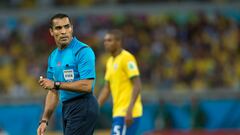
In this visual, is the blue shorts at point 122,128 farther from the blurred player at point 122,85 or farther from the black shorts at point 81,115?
the black shorts at point 81,115

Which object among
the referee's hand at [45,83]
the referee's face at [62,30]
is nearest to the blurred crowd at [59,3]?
the referee's face at [62,30]

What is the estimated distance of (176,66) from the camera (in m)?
20.1

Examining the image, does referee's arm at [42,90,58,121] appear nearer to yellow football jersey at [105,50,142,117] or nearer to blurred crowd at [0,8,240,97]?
yellow football jersey at [105,50,142,117]

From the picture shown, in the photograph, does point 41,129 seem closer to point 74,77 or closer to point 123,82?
point 74,77

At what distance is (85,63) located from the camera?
7617 mm

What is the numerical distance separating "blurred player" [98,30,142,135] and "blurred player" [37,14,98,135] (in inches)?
97.6

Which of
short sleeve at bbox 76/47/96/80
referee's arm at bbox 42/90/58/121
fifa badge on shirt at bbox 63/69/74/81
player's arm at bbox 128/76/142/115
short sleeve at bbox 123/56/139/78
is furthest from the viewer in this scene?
short sleeve at bbox 123/56/139/78

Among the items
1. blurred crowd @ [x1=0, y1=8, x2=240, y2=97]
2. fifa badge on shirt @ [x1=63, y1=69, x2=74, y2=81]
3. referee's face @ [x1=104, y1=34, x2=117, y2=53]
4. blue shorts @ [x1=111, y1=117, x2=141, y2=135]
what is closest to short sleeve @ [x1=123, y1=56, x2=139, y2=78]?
→ referee's face @ [x1=104, y1=34, x2=117, y2=53]

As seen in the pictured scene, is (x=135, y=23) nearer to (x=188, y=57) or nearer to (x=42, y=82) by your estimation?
(x=188, y=57)

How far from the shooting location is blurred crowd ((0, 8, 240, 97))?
19.5 metres

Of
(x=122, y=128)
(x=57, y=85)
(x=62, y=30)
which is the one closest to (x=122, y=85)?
(x=122, y=128)

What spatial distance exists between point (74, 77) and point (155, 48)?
13105 mm

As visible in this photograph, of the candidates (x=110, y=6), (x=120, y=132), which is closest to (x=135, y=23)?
(x=110, y=6)

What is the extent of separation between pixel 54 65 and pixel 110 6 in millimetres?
15042
